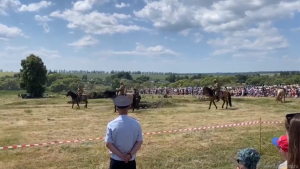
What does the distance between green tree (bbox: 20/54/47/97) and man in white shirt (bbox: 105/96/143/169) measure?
54.0m

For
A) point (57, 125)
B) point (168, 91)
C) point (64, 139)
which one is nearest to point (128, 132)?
point (64, 139)

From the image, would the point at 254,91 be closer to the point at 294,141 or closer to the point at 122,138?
the point at 122,138

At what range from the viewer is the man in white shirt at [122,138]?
4.75 m

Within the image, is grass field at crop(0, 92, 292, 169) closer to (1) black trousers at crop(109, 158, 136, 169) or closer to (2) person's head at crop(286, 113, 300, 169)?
(1) black trousers at crop(109, 158, 136, 169)

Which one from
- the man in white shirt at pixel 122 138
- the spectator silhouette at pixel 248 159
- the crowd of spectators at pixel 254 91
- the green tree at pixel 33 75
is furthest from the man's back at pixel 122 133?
the green tree at pixel 33 75

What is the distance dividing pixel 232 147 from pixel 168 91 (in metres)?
40.0

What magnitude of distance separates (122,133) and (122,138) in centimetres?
8

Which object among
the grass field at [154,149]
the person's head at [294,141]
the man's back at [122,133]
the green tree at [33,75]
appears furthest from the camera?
the green tree at [33,75]

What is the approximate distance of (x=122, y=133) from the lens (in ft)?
15.6

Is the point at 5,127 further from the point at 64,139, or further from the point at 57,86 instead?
the point at 57,86

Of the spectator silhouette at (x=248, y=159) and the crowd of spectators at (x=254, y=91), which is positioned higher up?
the spectator silhouette at (x=248, y=159)

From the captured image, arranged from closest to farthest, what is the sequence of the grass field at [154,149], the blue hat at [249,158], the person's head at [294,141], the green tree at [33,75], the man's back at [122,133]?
the person's head at [294,141] → the blue hat at [249,158] → the man's back at [122,133] → the grass field at [154,149] → the green tree at [33,75]

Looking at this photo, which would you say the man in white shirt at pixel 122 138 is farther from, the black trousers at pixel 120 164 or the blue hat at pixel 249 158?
the blue hat at pixel 249 158

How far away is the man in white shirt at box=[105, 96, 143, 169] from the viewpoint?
475 centimetres
